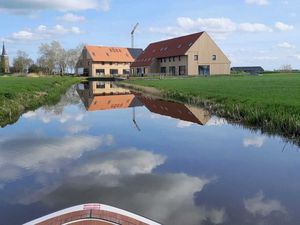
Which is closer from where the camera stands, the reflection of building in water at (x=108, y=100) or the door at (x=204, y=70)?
the reflection of building in water at (x=108, y=100)

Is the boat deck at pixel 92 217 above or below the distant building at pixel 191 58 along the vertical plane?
below

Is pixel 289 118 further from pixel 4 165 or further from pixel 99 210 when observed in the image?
pixel 99 210

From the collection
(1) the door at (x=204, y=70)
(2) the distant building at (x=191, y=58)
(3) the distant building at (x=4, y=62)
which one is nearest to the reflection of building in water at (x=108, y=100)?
(2) the distant building at (x=191, y=58)

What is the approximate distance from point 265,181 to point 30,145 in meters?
7.79

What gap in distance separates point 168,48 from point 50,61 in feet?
139

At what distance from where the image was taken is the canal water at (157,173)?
711cm

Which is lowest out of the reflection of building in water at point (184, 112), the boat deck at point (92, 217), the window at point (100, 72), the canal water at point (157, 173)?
the canal water at point (157, 173)

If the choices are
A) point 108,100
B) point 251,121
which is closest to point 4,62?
point 108,100

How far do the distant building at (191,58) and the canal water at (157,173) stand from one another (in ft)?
166

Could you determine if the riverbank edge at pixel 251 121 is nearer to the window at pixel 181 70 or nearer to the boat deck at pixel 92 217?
the boat deck at pixel 92 217

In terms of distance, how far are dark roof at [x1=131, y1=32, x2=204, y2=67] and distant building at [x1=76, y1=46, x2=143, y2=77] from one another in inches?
413

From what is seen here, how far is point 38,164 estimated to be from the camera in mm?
10469

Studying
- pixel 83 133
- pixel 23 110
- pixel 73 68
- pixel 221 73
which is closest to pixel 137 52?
pixel 73 68

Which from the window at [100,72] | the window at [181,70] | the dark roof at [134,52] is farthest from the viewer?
the dark roof at [134,52]
